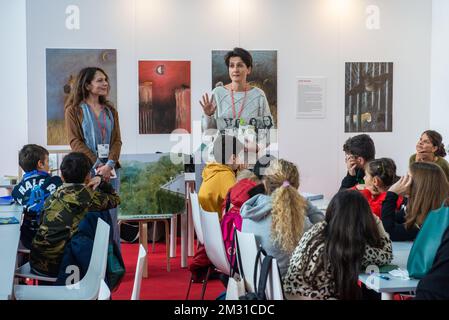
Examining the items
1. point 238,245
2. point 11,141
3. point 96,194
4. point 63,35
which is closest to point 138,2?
point 63,35

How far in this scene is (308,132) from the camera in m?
8.88

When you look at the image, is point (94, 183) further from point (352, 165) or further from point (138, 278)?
point (352, 165)

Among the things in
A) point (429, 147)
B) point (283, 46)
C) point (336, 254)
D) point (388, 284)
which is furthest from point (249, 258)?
point (283, 46)

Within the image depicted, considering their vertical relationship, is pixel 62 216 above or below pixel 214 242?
above

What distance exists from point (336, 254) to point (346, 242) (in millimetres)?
72

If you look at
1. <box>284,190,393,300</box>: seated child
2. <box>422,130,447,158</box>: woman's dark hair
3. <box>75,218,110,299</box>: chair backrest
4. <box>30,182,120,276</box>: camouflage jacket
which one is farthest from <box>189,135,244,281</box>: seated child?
<box>284,190,393,300</box>: seated child

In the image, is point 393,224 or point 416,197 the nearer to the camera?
point 416,197

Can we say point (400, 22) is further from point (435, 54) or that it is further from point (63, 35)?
point (63, 35)

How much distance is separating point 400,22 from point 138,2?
3.59m

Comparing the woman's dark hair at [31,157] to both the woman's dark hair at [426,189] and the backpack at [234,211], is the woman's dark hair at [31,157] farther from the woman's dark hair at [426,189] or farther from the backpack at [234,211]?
the woman's dark hair at [426,189]

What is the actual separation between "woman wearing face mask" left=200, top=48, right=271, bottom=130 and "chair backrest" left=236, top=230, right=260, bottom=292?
3185 millimetres

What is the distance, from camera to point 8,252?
338 centimetres

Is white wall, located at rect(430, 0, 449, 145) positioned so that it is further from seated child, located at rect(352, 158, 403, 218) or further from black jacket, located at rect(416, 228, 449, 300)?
black jacket, located at rect(416, 228, 449, 300)

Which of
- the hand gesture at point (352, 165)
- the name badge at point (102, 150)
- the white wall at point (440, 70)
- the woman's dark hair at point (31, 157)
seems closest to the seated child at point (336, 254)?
the hand gesture at point (352, 165)
